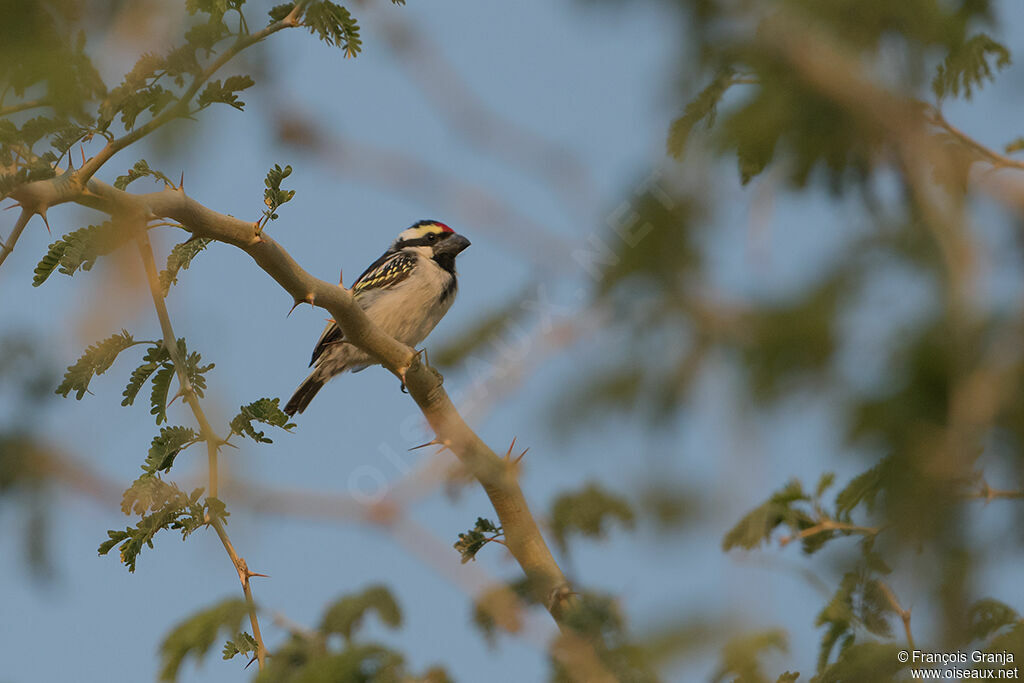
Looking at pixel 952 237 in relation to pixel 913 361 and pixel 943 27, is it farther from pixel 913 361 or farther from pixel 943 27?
pixel 943 27

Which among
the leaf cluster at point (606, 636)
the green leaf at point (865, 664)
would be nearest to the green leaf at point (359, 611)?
the leaf cluster at point (606, 636)

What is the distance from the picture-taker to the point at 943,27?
1961 mm

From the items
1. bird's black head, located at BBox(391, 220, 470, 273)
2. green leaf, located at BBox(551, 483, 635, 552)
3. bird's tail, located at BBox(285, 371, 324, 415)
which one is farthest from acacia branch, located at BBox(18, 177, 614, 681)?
bird's black head, located at BBox(391, 220, 470, 273)

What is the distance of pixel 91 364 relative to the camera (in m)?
3.90

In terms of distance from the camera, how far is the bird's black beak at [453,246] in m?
8.59

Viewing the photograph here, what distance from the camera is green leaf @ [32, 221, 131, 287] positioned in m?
3.57

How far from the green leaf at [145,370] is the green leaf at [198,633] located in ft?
3.82

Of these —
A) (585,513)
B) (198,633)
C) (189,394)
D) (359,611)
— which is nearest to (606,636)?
(585,513)

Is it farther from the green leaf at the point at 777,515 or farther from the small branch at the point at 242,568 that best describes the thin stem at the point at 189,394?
the green leaf at the point at 777,515

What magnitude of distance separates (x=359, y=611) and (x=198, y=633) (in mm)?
513

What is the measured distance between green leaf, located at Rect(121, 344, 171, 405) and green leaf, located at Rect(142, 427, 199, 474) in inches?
11.9

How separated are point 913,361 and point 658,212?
51 cm

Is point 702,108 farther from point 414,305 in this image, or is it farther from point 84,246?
point 414,305

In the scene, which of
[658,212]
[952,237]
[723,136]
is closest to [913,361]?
[952,237]
